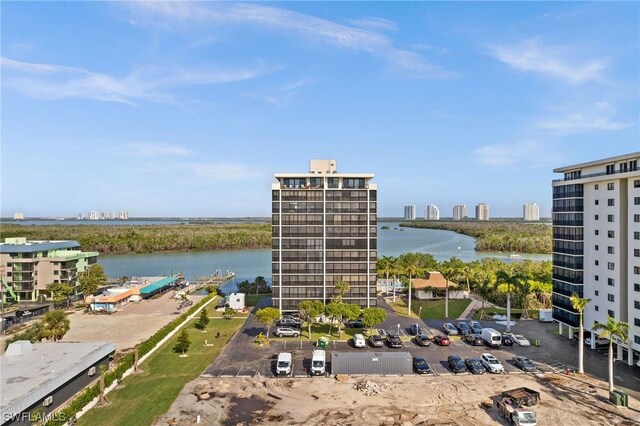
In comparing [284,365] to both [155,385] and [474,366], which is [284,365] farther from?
[474,366]

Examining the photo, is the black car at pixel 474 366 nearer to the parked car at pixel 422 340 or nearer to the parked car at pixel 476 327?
the parked car at pixel 422 340

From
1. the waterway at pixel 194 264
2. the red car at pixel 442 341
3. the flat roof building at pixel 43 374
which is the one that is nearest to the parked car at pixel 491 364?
the red car at pixel 442 341

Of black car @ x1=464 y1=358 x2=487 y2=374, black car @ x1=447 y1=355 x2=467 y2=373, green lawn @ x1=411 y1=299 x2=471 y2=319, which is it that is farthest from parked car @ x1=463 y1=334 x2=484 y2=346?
green lawn @ x1=411 y1=299 x2=471 y2=319

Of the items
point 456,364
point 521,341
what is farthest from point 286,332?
point 521,341

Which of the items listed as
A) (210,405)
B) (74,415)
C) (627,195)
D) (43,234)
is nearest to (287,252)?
(210,405)

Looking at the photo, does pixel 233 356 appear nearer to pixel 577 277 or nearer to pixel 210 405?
pixel 210 405
